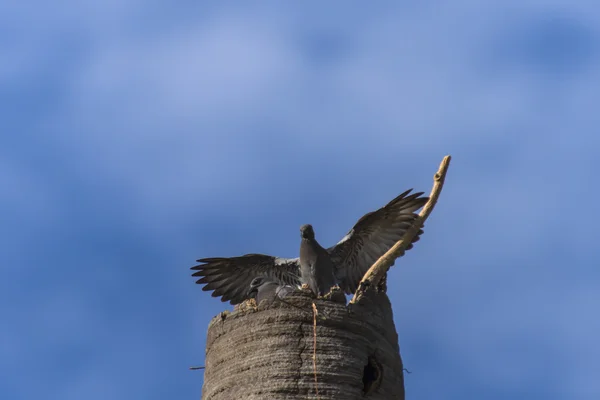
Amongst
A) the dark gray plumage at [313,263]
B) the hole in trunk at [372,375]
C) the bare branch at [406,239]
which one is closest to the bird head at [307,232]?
the dark gray plumage at [313,263]

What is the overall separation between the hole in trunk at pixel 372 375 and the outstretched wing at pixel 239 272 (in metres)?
2.48

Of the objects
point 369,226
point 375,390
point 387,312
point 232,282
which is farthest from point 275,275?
point 375,390

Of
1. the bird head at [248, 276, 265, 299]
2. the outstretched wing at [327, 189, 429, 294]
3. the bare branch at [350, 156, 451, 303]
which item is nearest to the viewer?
the bare branch at [350, 156, 451, 303]

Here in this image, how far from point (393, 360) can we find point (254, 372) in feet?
5.77

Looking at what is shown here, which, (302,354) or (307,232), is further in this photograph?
(307,232)

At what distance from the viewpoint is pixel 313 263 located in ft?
41.4

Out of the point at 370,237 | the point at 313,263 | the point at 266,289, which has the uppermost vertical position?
the point at 370,237

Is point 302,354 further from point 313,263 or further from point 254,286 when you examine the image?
point 313,263

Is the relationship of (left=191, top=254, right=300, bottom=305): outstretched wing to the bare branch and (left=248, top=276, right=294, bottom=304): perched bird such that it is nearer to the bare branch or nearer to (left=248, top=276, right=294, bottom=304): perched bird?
(left=248, top=276, right=294, bottom=304): perched bird

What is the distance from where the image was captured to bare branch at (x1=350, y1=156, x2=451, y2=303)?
1181cm

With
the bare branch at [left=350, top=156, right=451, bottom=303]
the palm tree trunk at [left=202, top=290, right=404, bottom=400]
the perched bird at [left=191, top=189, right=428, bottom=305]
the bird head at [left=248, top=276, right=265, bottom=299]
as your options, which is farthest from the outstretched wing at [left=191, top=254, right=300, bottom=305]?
the palm tree trunk at [left=202, top=290, right=404, bottom=400]

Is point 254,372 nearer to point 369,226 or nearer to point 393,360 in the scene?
point 393,360

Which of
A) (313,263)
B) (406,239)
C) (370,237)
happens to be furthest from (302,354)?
(370,237)

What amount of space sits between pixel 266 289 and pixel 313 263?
1159 millimetres
